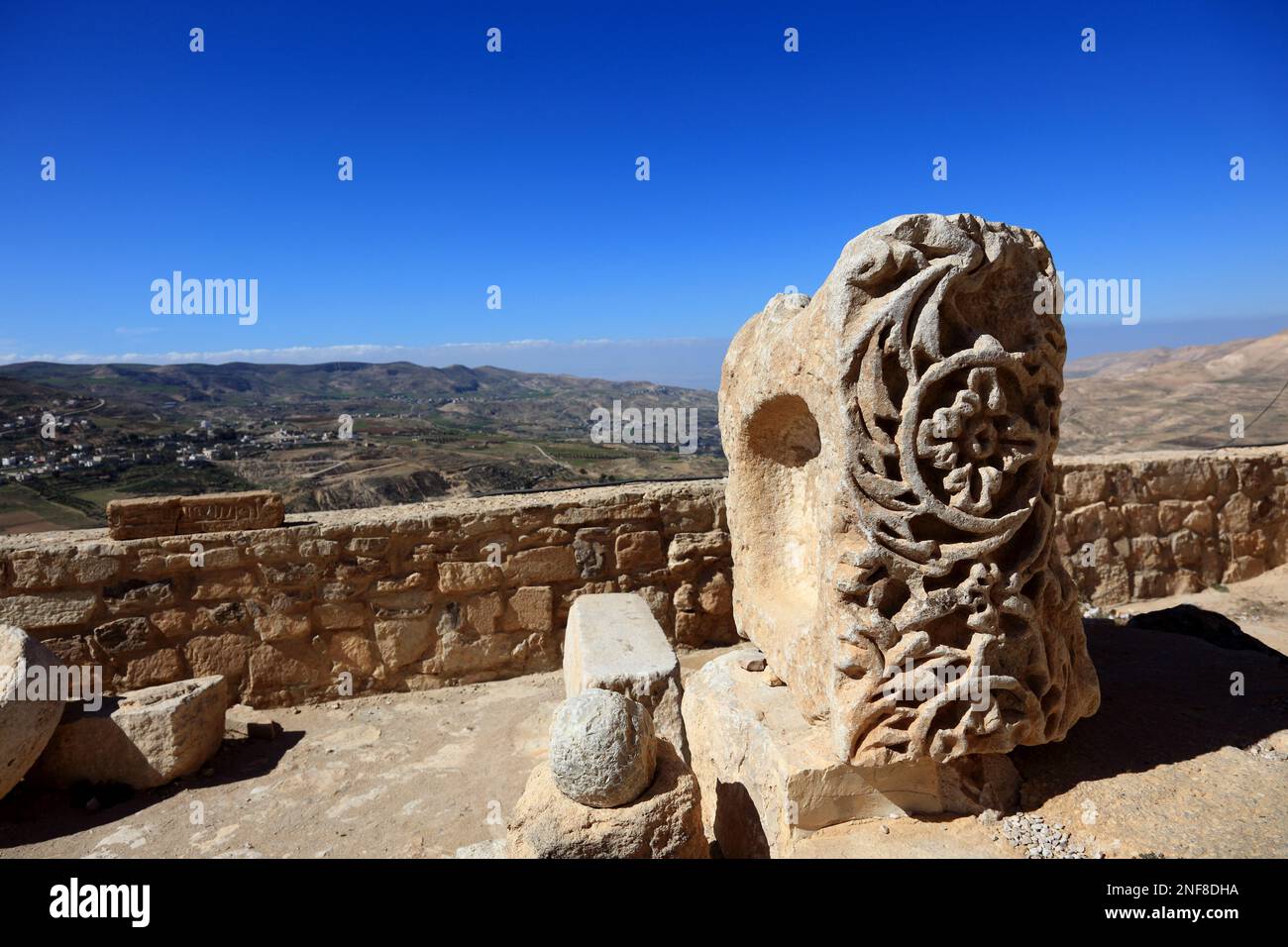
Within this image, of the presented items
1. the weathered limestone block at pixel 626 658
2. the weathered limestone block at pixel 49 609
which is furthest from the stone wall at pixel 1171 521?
the weathered limestone block at pixel 49 609

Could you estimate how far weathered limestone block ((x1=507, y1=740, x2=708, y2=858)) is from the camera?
2289 mm

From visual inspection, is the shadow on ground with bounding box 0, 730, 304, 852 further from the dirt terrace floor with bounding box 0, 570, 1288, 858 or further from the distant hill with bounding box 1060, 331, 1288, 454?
the distant hill with bounding box 1060, 331, 1288, 454

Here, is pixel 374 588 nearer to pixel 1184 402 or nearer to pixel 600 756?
pixel 600 756

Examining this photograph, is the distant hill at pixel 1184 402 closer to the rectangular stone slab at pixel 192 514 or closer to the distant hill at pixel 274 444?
the distant hill at pixel 274 444

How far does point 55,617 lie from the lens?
4.50 m

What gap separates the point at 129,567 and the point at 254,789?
1.68m

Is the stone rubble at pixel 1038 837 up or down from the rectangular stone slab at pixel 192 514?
down

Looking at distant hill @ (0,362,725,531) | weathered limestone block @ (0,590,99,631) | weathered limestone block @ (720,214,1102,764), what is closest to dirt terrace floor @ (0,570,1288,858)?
weathered limestone block @ (720,214,1102,764)

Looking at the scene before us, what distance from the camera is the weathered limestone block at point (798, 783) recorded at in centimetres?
244

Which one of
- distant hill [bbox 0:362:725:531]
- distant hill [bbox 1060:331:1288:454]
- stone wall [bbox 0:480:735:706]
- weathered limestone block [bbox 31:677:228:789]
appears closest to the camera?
weathered limestone block [bbox 31:677:228:789]

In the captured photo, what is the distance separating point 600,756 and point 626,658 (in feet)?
4.79

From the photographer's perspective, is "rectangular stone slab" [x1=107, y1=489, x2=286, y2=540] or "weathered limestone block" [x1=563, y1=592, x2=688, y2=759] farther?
"rectangular stone slab" [x1=107, y1=489, x2=286, y2=540]

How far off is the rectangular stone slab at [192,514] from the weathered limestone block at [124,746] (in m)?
1.10

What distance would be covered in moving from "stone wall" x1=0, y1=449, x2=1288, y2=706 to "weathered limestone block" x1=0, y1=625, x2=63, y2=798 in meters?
0.76
